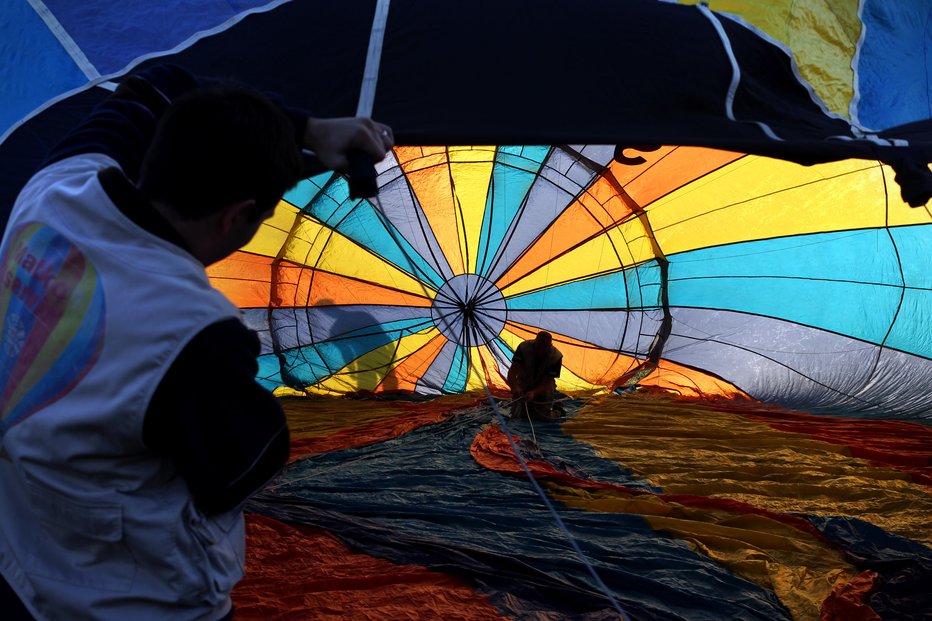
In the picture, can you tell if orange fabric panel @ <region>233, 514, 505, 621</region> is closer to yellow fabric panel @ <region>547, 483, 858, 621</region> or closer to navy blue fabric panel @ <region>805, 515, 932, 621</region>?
yellow fabric panel @ <region>547, 483, 858, 621</region>

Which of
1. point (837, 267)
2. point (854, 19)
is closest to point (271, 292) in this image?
point (837, 267)

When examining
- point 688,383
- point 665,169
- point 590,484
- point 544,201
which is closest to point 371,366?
point 544,201

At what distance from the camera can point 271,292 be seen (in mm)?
5434

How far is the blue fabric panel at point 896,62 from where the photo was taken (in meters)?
2.06

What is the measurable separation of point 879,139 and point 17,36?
226cm

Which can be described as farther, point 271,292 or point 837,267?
point 271,292

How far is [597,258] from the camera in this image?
549 centimetres

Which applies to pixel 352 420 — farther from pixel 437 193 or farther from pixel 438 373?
pixel 437 193

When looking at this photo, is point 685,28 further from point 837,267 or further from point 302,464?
point 837,267

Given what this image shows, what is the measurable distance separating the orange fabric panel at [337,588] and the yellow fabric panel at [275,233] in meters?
3.13

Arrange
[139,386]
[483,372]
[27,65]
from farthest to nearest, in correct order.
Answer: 1. [483,372]
2. [27,65]
3. [139,386]

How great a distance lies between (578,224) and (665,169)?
35.1 inches

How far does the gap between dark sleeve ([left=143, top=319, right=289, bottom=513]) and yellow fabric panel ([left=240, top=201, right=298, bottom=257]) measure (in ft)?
14.8

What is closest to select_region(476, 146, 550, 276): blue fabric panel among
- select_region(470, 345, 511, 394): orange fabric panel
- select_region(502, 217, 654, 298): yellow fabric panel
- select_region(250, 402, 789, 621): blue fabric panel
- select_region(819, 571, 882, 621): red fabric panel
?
select_region(502, 217, 654, 298): yellow fabric panel
